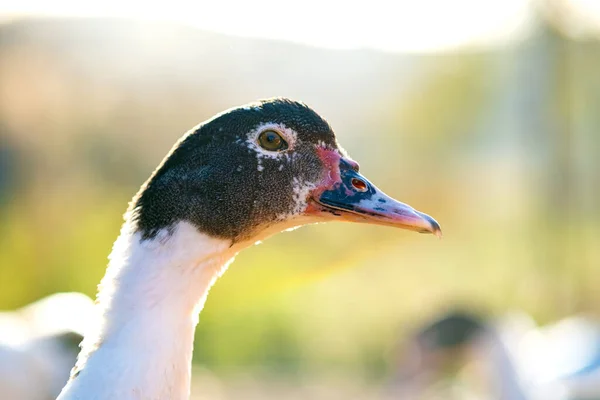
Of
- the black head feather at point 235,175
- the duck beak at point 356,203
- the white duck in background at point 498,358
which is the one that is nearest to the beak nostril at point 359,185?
the duck beak at point 356,203

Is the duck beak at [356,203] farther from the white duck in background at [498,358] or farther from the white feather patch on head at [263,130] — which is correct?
the white duck in background at [498,358]

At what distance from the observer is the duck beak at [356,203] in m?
2.56

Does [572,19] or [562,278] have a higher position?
[572,19]

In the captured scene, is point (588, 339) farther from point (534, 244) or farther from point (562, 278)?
point (534, 244)

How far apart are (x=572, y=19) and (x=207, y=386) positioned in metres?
5.62

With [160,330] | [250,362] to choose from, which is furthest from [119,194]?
[160,330]

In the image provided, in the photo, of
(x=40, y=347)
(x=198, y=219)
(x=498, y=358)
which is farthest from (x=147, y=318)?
(x=498, y=358)

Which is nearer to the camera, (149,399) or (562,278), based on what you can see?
(149,399)

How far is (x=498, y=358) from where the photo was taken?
7145 millimetres

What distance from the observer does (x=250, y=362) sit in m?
9.76

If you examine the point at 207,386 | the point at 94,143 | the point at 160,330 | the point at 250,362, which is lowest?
the point at 160,330

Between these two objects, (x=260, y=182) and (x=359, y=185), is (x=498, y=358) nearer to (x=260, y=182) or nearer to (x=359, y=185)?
(x=359, y=185)

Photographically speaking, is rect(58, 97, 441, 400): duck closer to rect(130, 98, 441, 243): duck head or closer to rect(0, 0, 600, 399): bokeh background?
rect(130, 98, 441, 243): duck head

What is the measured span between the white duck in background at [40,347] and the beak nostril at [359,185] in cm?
258
